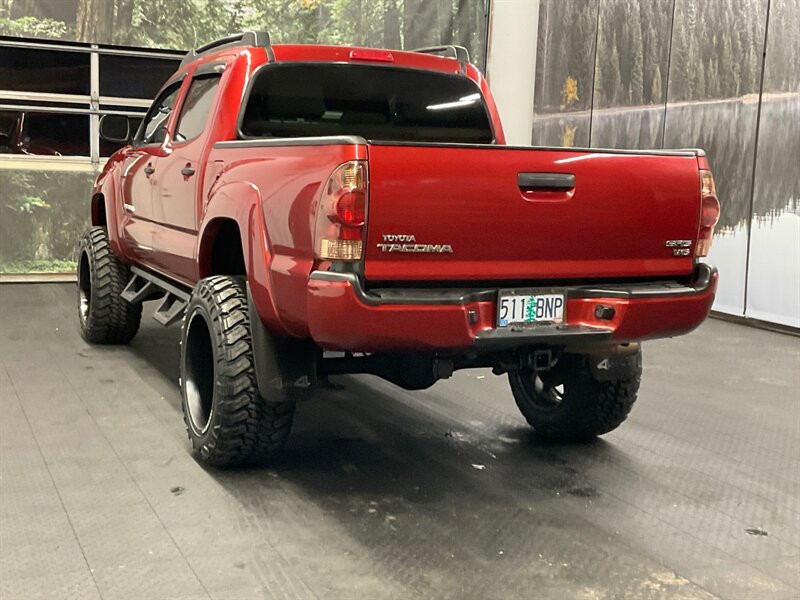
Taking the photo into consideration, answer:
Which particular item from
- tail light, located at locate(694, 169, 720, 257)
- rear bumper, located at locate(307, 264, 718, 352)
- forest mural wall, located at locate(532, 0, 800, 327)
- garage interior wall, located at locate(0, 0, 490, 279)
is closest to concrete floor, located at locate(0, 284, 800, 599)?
rear bumper, located at locate(307, 264, 718, 352)

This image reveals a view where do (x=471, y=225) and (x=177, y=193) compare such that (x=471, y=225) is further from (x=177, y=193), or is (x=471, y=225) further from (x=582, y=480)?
(x=177, y=193)

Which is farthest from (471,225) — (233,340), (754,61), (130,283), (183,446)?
(754,61)

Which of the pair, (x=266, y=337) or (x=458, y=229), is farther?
(x=266, y=337)

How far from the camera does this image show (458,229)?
3018mm

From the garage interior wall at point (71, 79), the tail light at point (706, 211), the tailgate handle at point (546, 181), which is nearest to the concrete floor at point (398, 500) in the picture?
the tail light at point (706, 211)

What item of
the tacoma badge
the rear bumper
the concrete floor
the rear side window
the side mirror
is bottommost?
the concrete floor

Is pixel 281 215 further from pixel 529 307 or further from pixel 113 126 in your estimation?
pixel 113 126

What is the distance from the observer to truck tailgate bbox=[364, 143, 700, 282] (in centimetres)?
293

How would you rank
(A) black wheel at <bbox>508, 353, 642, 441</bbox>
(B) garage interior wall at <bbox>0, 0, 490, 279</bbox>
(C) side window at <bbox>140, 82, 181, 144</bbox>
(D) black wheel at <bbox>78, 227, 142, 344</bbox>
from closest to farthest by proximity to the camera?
(A) black wheel at <bbox>508, 353, 642, 441</bbox> → (C) side window at <bbox>140, 82, 181, 144</bbox> → (D) black wheel at <bbox>78, 227, 142, 344</bbox> → (B) garage interior wall at <bbox>0, 0, 490, 279</bbox>

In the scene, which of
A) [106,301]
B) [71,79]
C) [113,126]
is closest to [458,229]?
[113,126]

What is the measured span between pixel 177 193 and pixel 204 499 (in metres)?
1.73

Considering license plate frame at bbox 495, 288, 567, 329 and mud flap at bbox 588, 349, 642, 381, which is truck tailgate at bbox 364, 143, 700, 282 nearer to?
license plate frame at bbox 495, 288, 567, 329

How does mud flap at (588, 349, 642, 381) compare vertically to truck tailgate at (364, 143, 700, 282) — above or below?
below

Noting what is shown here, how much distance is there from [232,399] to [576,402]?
63.8 inches
